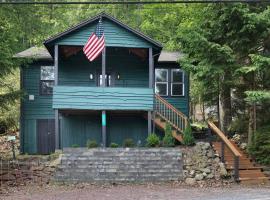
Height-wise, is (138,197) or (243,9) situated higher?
(243,9)

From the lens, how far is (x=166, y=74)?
24.3 meters

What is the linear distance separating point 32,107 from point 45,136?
5.79ft

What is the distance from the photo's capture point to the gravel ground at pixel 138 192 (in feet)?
44.0

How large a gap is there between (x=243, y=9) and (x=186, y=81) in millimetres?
7944

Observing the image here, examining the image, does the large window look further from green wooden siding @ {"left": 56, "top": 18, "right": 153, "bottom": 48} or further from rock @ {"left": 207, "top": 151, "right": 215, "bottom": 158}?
rock @ {"left": 207, "top": 151, "right": 215, "bottom": 158}

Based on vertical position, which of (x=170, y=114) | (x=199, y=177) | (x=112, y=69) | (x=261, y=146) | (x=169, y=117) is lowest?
(x=199, y=177)

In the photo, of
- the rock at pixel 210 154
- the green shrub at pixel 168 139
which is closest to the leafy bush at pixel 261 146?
the rock at pixel 210 154

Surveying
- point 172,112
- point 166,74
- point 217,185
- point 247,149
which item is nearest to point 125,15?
point 166,74

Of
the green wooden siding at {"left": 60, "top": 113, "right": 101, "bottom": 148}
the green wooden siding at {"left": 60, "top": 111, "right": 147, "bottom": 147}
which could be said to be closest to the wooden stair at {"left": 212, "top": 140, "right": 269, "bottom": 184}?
the green wooden siding at {"left": 60, "top": 111, "right": 147, "bottom": 147}

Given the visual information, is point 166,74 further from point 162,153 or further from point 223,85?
point 162,153

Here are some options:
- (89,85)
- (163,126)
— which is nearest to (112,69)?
(89,85)

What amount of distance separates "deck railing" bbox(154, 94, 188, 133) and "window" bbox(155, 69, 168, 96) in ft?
7.79

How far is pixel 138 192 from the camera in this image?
14445mm

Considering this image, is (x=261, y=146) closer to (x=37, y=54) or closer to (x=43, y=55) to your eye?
(x=37, y=54)
